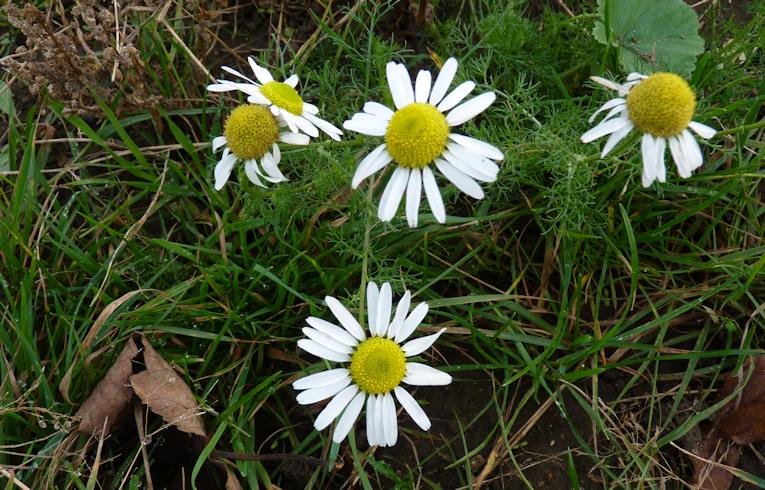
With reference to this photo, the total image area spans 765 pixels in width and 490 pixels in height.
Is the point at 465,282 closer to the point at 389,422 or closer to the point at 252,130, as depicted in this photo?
the point at 389,422

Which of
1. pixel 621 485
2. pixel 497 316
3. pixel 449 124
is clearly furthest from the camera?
pixel 497 316

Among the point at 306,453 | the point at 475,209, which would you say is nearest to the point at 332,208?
the point at 475,209

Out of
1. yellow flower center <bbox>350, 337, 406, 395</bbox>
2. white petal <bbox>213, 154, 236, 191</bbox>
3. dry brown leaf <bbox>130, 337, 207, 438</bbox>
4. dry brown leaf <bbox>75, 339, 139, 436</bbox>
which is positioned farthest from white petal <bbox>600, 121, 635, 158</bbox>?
dry brown leaf <bbox>75, 339, 139, 436</bbox>

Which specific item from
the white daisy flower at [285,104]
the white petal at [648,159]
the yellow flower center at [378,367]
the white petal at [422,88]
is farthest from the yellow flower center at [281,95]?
the white petal at [648,159]

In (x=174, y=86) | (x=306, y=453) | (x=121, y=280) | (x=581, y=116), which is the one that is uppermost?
(x=581, y=116)

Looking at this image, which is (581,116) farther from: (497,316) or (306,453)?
(306,453)

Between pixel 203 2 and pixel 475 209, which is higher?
pixel 203 2
